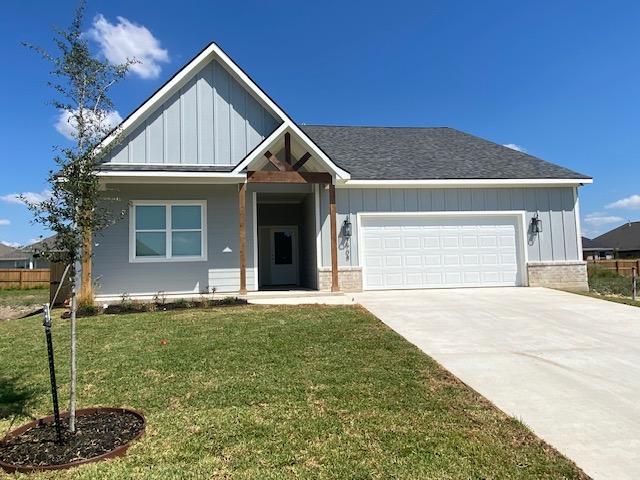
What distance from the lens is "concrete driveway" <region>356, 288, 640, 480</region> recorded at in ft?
12.5

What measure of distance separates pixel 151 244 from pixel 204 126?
153 inches

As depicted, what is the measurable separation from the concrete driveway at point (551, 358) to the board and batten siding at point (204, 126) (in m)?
6.08

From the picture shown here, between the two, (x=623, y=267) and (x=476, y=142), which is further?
(x=623, y=267)

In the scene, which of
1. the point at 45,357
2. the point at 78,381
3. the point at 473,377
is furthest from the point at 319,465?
the point at 45,357

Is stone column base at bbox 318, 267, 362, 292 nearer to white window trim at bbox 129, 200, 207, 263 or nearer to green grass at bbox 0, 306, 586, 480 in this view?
white window trim at bbox 129, 200, 207, 263

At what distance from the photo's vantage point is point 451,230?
1420 cm

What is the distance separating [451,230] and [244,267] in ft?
22.6

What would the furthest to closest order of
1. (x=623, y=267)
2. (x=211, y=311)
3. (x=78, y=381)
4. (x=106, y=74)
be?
(x=623, y=267) → (x=211, y=311) → (x=78, y=381) → (x=106, y=74)

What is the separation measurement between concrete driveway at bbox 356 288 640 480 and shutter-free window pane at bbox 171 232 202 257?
5.20 m

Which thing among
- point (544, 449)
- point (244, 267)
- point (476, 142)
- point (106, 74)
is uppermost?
point (476, 142)

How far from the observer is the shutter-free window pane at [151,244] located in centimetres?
1275

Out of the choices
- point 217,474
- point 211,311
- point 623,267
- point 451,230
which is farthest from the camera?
point 623,267

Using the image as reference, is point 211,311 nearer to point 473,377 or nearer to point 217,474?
point 473,377

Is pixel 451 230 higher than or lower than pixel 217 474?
higher
